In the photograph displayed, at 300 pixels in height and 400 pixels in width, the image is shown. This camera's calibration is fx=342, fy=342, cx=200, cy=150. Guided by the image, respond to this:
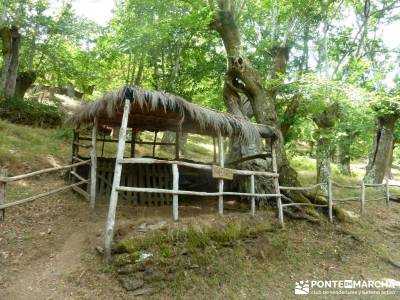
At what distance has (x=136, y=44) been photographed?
35.1ft

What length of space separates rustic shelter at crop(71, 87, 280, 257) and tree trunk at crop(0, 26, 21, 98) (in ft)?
20.4

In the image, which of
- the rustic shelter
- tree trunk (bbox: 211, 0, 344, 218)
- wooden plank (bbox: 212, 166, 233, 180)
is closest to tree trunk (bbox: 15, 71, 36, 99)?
the rustic shelter

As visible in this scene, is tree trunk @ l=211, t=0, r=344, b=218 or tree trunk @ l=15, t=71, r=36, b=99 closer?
tree trunk @ l=211, t=0, r=344, b=218

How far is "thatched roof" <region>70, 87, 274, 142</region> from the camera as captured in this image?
628cm

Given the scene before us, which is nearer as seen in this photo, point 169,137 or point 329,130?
point 329,130

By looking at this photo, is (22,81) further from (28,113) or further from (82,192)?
(82,192)

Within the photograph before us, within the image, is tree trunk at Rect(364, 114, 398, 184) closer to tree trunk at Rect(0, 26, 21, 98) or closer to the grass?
the grass

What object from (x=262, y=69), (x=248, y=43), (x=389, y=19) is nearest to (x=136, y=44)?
(x=262, y=69)

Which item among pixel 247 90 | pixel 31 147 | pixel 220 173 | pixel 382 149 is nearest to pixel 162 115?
pixel 220 173

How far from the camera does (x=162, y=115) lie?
859cm

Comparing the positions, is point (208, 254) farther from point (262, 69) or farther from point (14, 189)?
point (262, 69)

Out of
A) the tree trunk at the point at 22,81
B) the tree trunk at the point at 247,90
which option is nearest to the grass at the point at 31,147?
the tree trunk at the point at 22,81

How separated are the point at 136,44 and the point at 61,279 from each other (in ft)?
24.9

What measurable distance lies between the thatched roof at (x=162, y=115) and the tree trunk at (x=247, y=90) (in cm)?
163
